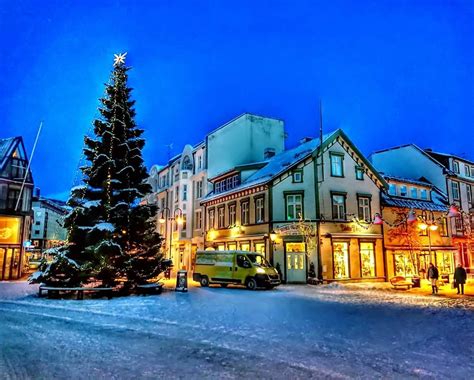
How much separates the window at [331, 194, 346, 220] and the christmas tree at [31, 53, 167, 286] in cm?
1513

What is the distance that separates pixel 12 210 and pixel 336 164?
29017 millimetres

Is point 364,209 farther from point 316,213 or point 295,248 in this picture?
point 295,248

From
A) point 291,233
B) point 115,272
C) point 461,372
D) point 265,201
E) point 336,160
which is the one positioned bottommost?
point 461,372

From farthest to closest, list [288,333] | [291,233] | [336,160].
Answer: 1. [336,160]
2. [291,233]
3. [288,333]

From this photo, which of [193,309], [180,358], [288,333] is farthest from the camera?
[193,309]

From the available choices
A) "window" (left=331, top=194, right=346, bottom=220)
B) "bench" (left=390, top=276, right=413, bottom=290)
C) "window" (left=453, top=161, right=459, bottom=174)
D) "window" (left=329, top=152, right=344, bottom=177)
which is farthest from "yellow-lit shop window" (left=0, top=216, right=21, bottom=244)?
"window" (left=453, top=161, right=459, bottom=174)

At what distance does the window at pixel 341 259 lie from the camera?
29094mm

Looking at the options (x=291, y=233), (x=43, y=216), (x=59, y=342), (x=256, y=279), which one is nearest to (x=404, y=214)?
(x=291, y=233)

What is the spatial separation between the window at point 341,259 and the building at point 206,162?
13112 millimetres

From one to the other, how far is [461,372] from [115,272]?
52.2 ft

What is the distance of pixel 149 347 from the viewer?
838 centimetres

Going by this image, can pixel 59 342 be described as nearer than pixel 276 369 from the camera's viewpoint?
No

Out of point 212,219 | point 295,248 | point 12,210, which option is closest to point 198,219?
point 212,219

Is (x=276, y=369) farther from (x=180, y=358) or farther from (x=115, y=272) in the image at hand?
(x=115, y=272)
